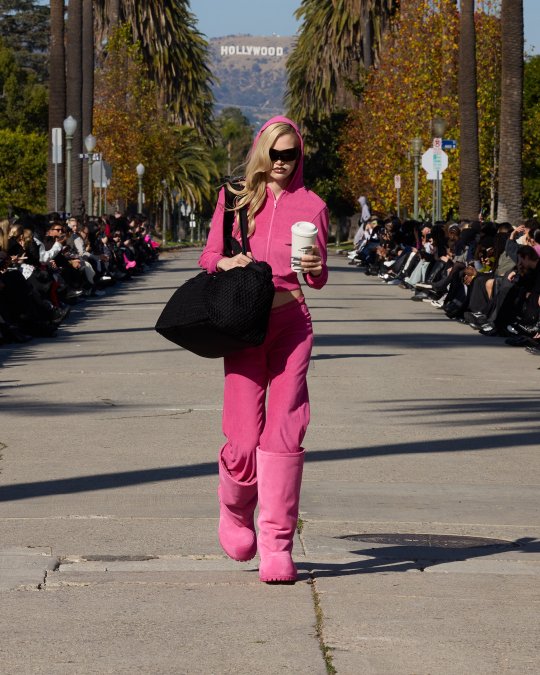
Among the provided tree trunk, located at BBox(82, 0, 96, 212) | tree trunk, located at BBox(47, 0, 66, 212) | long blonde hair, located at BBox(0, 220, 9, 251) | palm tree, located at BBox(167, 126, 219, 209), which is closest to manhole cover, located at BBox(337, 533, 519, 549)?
long blonde hair, located at BBox(0, 220, 9, 251)

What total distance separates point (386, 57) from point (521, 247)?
45787 mm

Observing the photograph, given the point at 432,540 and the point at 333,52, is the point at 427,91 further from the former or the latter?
the point at 432,540

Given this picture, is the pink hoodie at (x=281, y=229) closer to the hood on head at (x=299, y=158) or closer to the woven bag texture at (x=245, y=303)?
the hood on head at (x=299, y=158)

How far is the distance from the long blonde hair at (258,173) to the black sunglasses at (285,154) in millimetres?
27

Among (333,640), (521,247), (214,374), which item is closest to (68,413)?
(214,374)

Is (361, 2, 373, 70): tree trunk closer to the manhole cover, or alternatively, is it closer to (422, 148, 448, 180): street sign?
(422, 148, 448, 180): street sign

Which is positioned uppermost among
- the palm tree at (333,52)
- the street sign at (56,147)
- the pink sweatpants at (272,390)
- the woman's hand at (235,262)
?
the palm tree at (333,52)

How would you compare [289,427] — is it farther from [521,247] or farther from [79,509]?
[521,247]

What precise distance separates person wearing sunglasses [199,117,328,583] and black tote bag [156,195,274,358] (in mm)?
111

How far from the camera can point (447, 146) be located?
43.8 metres

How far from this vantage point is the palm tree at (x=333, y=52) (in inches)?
3526

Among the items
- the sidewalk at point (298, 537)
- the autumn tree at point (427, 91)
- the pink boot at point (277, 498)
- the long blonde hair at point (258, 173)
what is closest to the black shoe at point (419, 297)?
the sidewalk at point (298, 537)

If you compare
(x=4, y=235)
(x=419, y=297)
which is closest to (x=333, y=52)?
(x=419, y=297)

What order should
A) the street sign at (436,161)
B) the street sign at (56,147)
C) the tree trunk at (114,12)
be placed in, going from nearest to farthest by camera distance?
1. the street sign at (56,147)
2. the street sign at (436,161)
3. the tree trunk at (114,12)
